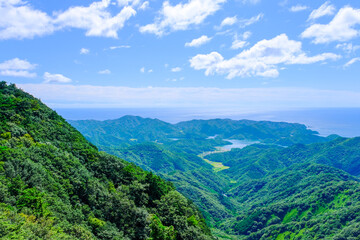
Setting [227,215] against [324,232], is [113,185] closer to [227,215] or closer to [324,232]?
[324,232]

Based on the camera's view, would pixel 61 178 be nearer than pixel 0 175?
No

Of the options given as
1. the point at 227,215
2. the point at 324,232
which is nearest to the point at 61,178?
the point at 324,232

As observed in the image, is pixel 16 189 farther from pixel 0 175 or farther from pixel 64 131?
pixel 64 131

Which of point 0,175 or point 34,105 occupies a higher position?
point 34,105

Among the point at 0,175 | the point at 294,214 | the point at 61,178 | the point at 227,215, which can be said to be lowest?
the point at 227,215

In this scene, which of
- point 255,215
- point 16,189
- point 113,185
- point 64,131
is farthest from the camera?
point 255,215

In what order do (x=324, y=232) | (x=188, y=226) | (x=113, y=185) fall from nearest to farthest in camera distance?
(x=188, y=226), (x=113, y=185), (x=324, y=232)
